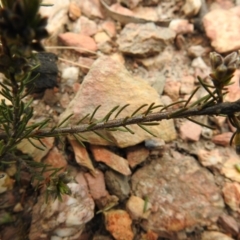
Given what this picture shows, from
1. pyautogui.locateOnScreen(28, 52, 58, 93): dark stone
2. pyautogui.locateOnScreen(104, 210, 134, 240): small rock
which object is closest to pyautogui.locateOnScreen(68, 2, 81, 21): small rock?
pyautogui.locateOnScreen(28, 52, 58, 93): dark stone

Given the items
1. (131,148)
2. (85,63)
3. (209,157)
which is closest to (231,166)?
(209,157)

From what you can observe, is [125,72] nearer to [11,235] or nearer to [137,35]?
[137,35]

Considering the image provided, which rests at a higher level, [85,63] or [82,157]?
[85,63]

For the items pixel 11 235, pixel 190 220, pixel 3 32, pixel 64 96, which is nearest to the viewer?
pixel 3 32

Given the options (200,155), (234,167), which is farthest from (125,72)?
(234,167)

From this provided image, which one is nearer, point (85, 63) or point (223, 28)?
point (85, 63)

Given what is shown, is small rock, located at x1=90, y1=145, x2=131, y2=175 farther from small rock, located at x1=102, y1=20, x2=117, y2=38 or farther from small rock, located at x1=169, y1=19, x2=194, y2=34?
small rock, located at x1=169, y1=19, x2=194, y2=34

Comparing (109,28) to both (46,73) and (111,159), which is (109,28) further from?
(111,159)
